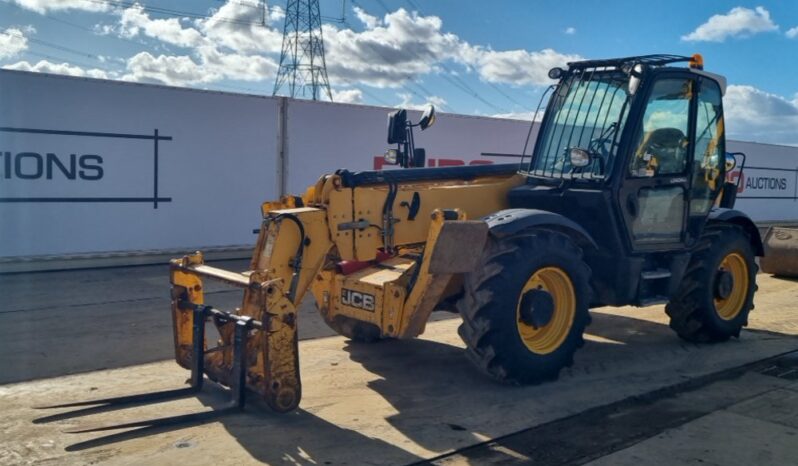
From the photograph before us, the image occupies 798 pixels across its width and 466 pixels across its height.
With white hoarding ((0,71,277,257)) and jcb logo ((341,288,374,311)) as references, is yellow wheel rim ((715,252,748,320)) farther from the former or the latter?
white hoarding ((0,71,277,257))

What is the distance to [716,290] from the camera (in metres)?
7.27

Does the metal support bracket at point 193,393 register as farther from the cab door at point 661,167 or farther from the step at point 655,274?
the step at point 655,274

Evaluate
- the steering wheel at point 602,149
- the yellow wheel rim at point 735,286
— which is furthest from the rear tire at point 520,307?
the yellow wheel rim at point 735,286

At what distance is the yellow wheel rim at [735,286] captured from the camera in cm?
752

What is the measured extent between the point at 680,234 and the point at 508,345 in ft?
8.35

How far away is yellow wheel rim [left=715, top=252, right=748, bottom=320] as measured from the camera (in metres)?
7.52

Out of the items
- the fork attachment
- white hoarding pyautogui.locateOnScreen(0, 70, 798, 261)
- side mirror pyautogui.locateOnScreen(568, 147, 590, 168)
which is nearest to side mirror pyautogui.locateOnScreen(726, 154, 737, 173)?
side mirror pyautogui.locateOnScreen(568, 147, 590, 168)

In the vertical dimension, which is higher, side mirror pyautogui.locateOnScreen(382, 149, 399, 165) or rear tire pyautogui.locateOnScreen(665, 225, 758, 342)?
side mirror pyautogui.locateOnScreen(382, 149, 399, 165)

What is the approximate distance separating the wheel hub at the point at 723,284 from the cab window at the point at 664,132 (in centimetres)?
122

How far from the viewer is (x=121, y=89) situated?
11023mm

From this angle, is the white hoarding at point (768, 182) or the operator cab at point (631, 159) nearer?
the operator cab at point (631, 159)

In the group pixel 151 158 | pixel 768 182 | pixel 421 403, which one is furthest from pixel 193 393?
pixel 768 182

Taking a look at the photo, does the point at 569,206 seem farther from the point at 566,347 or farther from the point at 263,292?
the point at 263,292

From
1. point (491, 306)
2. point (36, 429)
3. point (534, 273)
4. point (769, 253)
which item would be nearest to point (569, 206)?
point (534, 273)
